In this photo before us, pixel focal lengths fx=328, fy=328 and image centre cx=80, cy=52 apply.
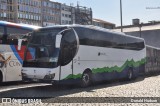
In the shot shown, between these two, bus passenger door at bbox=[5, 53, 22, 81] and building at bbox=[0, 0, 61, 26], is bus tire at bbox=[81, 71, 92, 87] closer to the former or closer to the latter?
bus passenger door at bbox=[5, 53, 22, 81]

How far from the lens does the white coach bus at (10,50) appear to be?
16.6m

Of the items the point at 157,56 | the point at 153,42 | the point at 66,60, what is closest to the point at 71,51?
the point at 66,60

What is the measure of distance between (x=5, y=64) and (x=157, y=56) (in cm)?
1928

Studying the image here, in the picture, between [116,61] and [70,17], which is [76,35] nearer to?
[116,61]

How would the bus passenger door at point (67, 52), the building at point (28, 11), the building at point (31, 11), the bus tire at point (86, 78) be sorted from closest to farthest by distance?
the bus passenger door at point (67, 52) < the bus tire at point (86, 78) < the building at point (31, 11) < the building at point (28, 11)

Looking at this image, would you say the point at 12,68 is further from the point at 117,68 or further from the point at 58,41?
the point at 117,68

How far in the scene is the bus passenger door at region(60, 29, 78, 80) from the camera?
14641mm

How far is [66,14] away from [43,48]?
106 meters

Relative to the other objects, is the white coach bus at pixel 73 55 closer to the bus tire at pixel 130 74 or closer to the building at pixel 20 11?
the bus tire at pixel 130 74

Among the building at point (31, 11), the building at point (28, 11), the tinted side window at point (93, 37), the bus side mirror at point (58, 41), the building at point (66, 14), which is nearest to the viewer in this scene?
the bus side mirror at point (58, 41)

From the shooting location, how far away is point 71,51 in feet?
50.0


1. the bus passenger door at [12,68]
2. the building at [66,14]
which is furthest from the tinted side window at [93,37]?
the building at [66,14]

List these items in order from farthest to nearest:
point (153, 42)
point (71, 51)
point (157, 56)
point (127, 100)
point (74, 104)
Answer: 1. point (153, 42)
2. point (157, 56)
3. point (71, 51)
4. point (127, 100)
5. point (74, 104)

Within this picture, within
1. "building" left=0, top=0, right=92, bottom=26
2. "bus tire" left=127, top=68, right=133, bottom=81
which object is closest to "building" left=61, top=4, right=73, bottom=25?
"building" left=0, top=0, right=92, bottom=26
